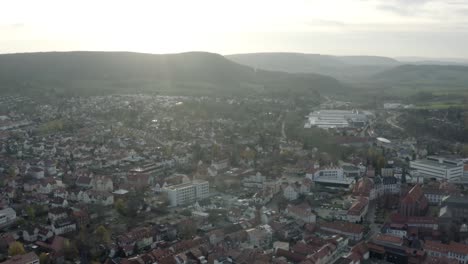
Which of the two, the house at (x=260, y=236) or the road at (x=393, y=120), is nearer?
the house at (x=260, y=236)

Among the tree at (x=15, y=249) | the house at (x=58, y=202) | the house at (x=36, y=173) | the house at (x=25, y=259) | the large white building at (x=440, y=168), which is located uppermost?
the house at (x=25, y=259)

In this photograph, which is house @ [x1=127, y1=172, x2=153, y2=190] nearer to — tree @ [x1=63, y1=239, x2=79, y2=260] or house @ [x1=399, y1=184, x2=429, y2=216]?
tree @ [x1=63, y1=239, x2=79, y2=260]

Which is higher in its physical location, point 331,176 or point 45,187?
point 45,187

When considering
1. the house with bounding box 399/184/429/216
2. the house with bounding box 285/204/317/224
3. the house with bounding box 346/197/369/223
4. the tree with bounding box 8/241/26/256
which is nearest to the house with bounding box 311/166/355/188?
the house with bounding box 346/197/369/223

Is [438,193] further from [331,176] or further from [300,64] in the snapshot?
[300,64]

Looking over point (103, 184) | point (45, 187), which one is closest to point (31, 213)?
point (45, 187)

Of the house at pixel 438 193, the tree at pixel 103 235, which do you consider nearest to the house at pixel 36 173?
the tree at pixel 103 235

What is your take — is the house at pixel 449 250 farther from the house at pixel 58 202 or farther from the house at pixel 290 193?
the house at pixel 58 202
